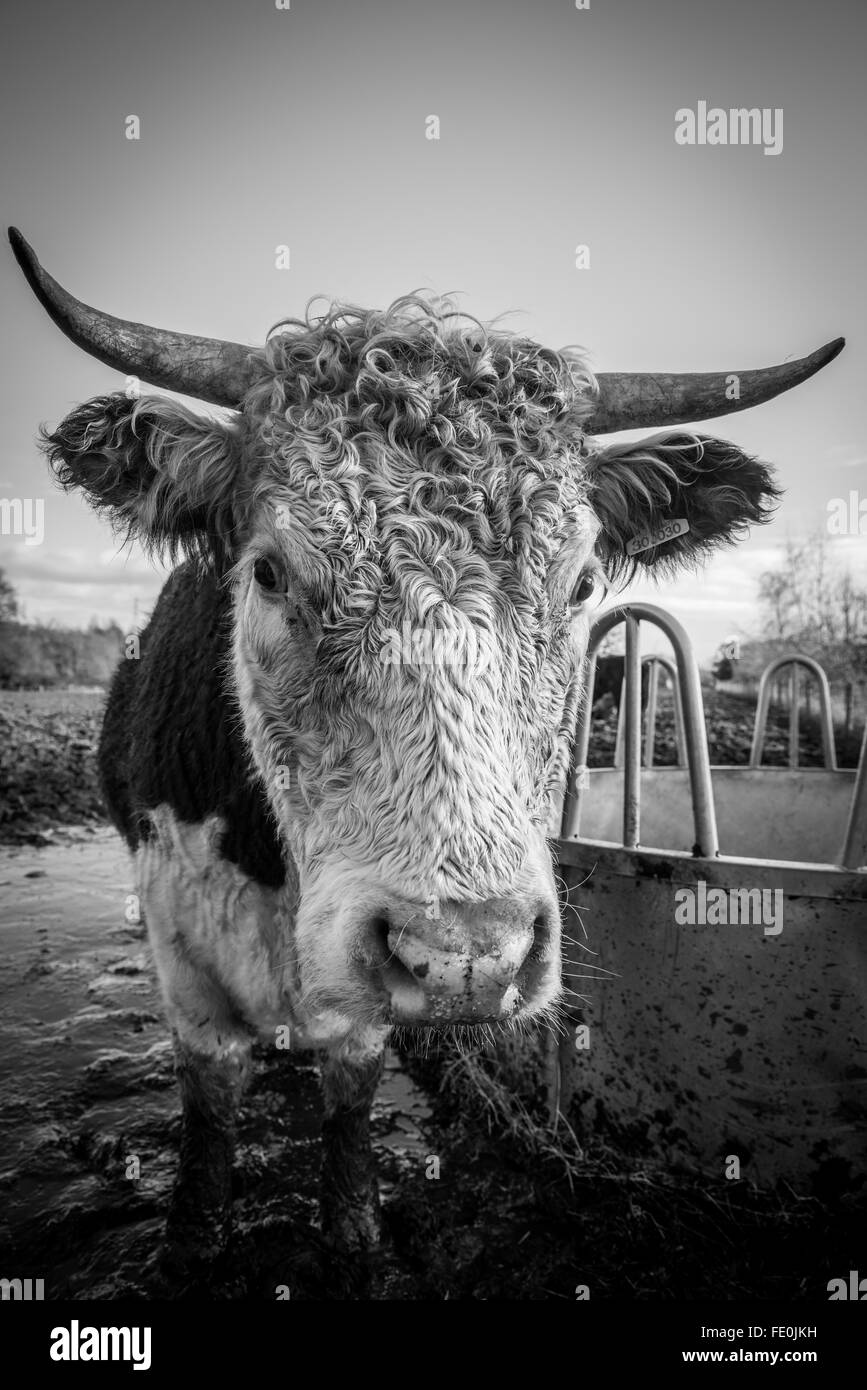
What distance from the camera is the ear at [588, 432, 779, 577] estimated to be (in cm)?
268

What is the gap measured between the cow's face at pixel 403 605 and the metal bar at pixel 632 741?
2.15ft

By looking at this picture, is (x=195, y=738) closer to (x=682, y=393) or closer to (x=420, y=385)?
(x=420, y=385)

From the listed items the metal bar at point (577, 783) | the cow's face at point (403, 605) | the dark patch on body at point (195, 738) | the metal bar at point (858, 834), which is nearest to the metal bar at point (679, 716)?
the metal bar at point (577, 783)

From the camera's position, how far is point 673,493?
287 cm

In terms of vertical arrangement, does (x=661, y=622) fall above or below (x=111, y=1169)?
above

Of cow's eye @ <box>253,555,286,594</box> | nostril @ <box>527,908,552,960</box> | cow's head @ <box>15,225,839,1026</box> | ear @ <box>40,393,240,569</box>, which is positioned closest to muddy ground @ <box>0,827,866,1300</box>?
cow's head @ <box>15,225,839,1026</box>

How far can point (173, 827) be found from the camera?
9.39 ft

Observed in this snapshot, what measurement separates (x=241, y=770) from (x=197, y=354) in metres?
1.40

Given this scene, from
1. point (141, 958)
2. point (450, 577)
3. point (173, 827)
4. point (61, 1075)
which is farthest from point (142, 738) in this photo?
point (141, 958)

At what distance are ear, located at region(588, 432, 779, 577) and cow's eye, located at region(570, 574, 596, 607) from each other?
439mm

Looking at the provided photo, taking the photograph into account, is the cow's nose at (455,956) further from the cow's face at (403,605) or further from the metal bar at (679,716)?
the metal bar at (679,716)

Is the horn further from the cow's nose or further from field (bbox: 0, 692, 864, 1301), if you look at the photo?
field (bbox: 0, 692, 864, 1301)

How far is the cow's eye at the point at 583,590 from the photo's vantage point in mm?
2287
